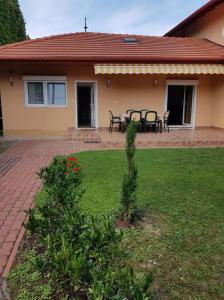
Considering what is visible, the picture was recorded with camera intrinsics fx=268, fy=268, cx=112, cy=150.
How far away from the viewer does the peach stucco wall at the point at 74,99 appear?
17.6 m

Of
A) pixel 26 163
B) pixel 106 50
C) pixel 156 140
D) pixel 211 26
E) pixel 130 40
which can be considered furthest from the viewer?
pixel 211 26

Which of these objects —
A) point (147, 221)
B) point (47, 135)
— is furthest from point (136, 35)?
point (147, 221)

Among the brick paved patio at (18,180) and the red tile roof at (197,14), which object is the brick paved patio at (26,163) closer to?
the brick paved patio at (18,180)

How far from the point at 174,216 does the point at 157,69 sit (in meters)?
12.8

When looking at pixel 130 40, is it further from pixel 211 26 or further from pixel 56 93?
pixel 56 93

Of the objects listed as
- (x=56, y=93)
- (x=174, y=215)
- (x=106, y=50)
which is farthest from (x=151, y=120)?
(x=174, y=215)

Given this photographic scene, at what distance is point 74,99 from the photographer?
59.6 ft

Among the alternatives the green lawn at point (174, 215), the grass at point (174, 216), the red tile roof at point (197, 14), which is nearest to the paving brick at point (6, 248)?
the grass at point (174, 216)

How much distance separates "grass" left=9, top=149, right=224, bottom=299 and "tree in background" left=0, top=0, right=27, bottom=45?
18483mm

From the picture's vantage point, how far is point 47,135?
59.1 ft

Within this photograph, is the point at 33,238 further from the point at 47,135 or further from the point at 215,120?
the point at 215,120

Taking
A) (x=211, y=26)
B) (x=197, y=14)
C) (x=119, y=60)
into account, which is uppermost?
(x=197, y=14)

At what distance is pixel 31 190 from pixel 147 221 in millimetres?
3716

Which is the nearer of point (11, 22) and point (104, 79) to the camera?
point (104, 79)
